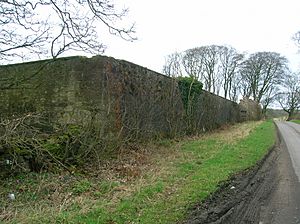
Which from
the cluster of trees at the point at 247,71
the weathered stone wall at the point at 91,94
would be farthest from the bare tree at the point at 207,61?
the weathered stone wall at the point at 91,94

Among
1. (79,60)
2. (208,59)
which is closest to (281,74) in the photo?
(208,59)

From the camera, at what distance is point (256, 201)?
19.7 ft

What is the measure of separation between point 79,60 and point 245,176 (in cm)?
664

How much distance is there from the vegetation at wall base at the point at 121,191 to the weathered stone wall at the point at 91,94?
5.97ft

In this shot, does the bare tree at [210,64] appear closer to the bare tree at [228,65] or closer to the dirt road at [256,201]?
the bare tree at [228,65]

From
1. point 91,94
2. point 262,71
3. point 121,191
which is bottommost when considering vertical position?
point 121,191

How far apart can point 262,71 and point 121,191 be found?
157ft

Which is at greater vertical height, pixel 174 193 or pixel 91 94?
pixel 91 94

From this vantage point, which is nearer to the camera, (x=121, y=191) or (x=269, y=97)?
(x=121, y=191)

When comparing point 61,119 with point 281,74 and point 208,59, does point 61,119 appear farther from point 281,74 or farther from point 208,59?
point 281,74

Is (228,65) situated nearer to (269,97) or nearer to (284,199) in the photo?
(269,97)

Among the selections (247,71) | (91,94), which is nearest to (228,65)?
(247,71)

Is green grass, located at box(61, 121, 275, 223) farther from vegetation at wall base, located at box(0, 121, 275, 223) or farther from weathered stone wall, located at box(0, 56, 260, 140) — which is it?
weathered stone wall, located at box(0, 56, 260, 140)

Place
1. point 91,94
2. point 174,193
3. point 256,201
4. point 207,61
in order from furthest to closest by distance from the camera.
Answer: point 207,61 < point 91,94 < point 174,193 < point 256,201
